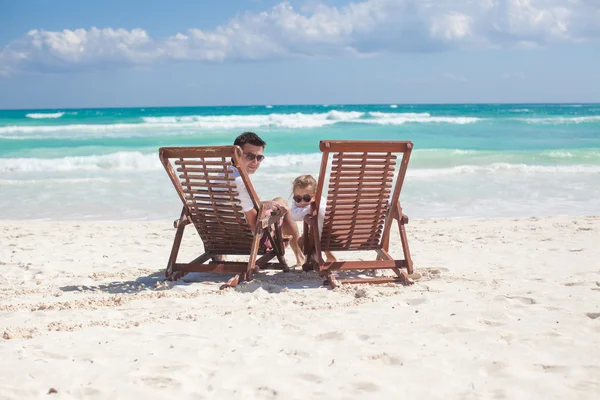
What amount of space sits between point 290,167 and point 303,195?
12097mm

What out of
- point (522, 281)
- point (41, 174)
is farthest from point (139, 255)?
point (41, 174)

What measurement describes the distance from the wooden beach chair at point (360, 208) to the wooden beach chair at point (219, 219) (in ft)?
1.22

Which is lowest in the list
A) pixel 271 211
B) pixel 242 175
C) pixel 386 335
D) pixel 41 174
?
pixel 41 174

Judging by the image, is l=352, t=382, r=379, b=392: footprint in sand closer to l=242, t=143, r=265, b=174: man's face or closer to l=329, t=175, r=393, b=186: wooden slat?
l=329, t=175, r=393, b=186: wooden slat

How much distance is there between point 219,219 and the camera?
18.0 ft

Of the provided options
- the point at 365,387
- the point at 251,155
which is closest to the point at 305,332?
the point at 365,387

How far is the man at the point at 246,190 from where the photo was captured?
5.26 metres

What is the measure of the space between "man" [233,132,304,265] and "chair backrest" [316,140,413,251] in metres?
0.45

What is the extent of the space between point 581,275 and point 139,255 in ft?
13.8

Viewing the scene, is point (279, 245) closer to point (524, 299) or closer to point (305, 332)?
point (305, 332)

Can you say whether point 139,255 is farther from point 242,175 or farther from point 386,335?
point 386,335

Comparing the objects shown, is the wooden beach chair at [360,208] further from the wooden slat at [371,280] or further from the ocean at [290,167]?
the ocean at [290,167]

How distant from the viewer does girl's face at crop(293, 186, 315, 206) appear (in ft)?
18.6

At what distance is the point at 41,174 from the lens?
53.5ft
